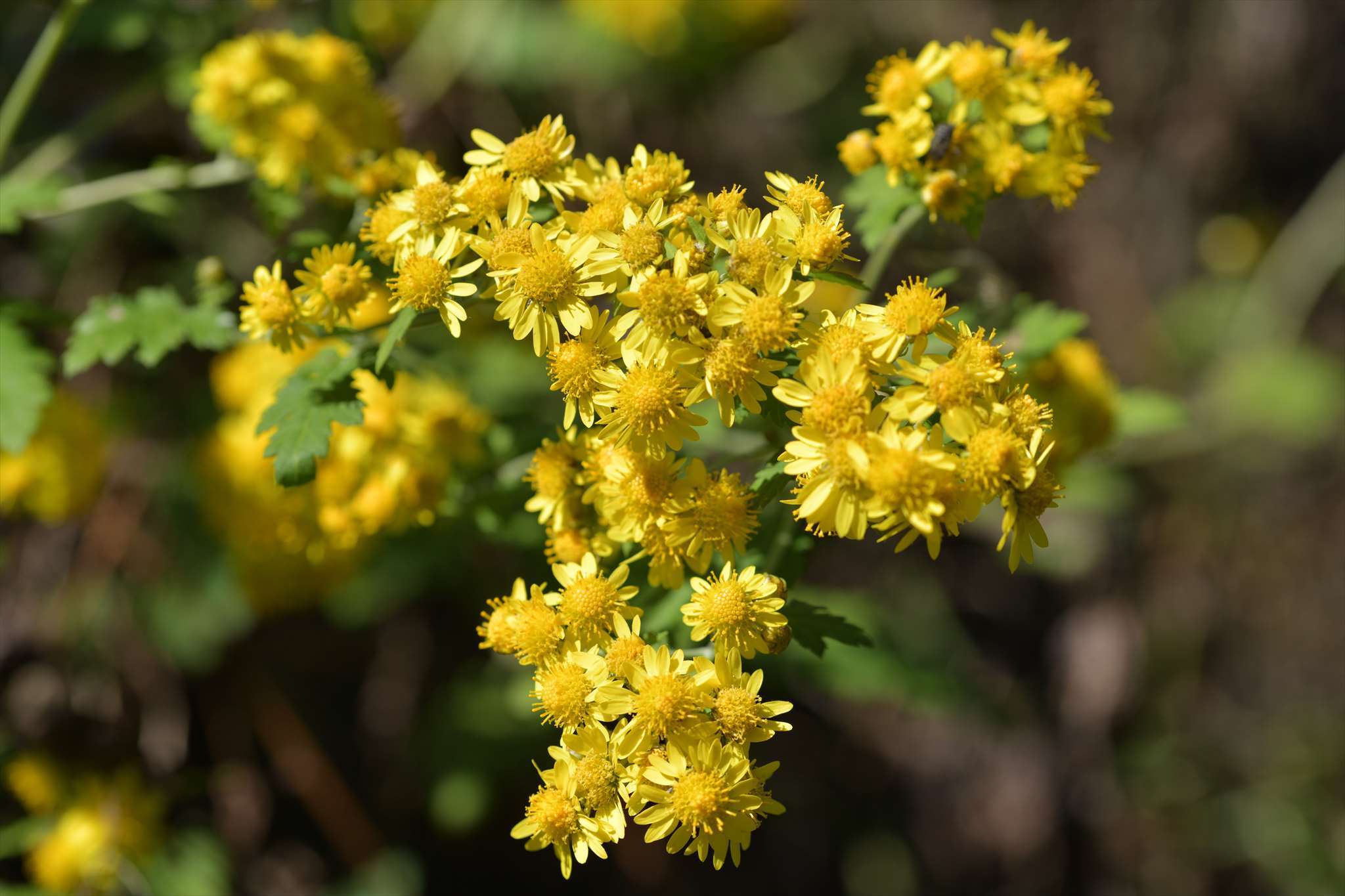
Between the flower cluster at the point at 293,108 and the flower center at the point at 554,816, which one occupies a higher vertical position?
the flower cluster at the point at 293,108

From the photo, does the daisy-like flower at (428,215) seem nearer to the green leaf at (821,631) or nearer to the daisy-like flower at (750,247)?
the daisy-like flower at (750,247)

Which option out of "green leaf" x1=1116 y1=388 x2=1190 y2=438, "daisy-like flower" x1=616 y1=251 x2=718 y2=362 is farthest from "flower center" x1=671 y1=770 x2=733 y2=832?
"green leaf" x1=1116 y1=388 x2=1190 y2=438

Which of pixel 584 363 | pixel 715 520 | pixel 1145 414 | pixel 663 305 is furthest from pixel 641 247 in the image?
pixel 1145 414

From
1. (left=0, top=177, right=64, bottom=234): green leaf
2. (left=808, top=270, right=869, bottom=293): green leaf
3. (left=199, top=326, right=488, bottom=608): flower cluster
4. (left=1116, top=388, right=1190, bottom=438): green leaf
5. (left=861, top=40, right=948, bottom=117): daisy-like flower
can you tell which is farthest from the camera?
(left=1116, top=388, right=1190, bottom=438): green leaf

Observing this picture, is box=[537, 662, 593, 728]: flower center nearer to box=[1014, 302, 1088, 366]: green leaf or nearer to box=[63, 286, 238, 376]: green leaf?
box=[63, 286, 238, 376]: green leaf

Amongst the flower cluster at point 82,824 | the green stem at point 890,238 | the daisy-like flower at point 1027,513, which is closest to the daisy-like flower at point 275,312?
the green stem at point 890,238
